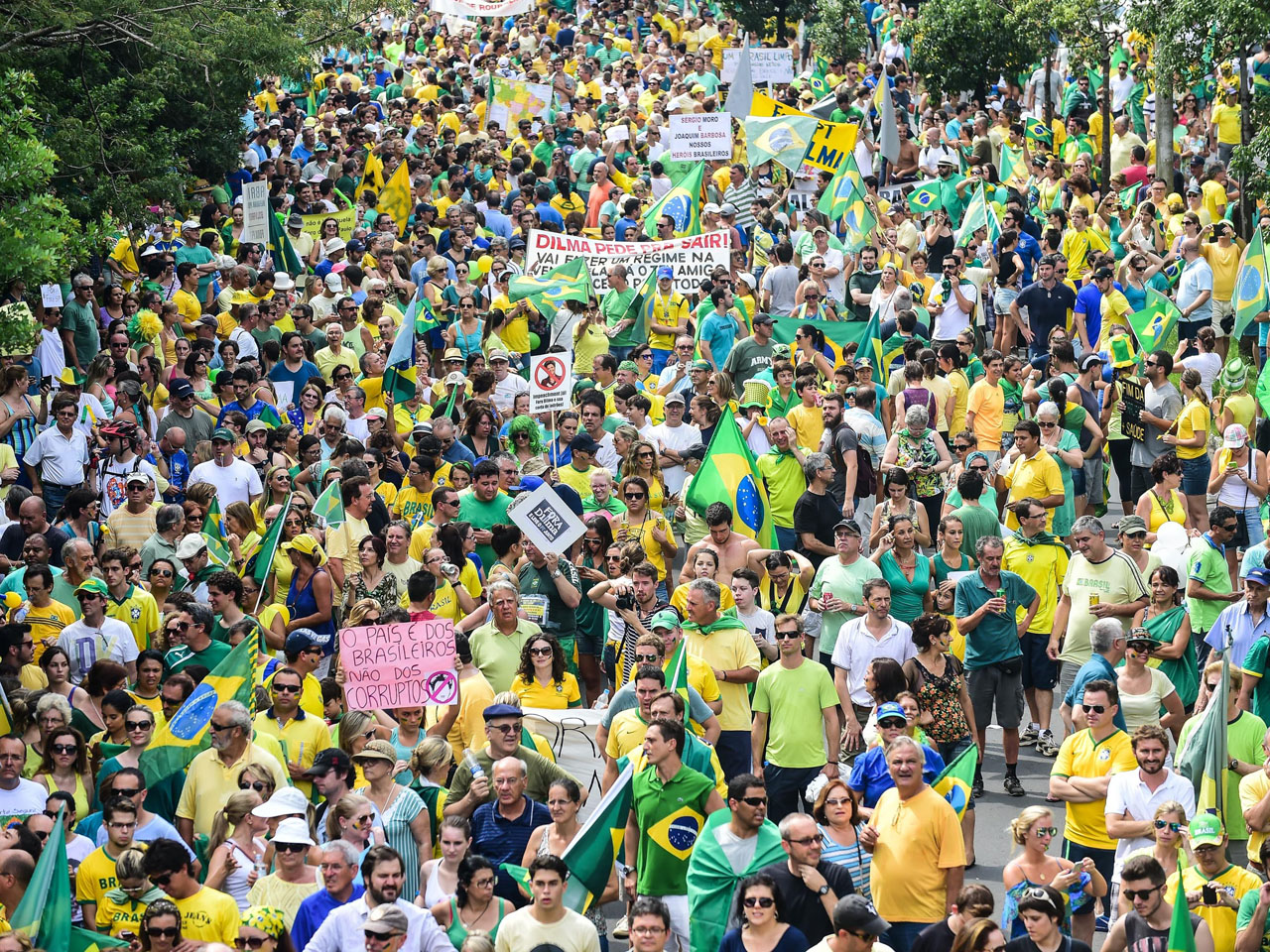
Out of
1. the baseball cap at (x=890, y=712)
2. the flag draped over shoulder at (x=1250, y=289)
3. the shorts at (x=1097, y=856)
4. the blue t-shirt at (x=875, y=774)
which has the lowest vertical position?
the shorts at (x=1097, y=856)

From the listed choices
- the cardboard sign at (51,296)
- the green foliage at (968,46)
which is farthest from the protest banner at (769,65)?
the cardboard sign at (51,296)

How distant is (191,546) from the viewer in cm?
1300

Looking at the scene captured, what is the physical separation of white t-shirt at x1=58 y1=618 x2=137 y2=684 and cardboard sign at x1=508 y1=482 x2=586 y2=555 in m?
2.42

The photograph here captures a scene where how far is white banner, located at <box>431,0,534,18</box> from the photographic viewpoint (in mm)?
36656

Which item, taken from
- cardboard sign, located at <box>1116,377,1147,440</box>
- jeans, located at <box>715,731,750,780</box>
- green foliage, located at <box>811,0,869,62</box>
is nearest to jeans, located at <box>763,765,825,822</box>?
jeans, located at <box>715,731,750,780</box>

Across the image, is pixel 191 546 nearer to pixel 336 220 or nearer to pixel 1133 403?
pixel 1133 403

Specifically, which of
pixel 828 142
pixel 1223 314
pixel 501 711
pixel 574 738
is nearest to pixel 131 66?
pixel 828 142

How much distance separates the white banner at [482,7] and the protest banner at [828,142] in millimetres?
13277

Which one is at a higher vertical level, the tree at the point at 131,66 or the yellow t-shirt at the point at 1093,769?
the tree at the point at 131,66

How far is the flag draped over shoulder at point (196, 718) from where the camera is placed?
1059 centimetres

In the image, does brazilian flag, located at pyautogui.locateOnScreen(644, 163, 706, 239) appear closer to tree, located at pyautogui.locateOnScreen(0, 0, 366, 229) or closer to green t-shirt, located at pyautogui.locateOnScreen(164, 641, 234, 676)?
tree, located at pyautogui.locateOnScreen(0, 0, 366, 229)

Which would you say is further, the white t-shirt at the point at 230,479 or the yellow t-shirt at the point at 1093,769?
the white t-shirt at the point at 230,479

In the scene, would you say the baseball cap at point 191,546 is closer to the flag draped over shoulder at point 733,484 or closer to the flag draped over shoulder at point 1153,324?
the flag draped over shoulder at point 733,484

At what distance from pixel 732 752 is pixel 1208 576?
10.5ft
